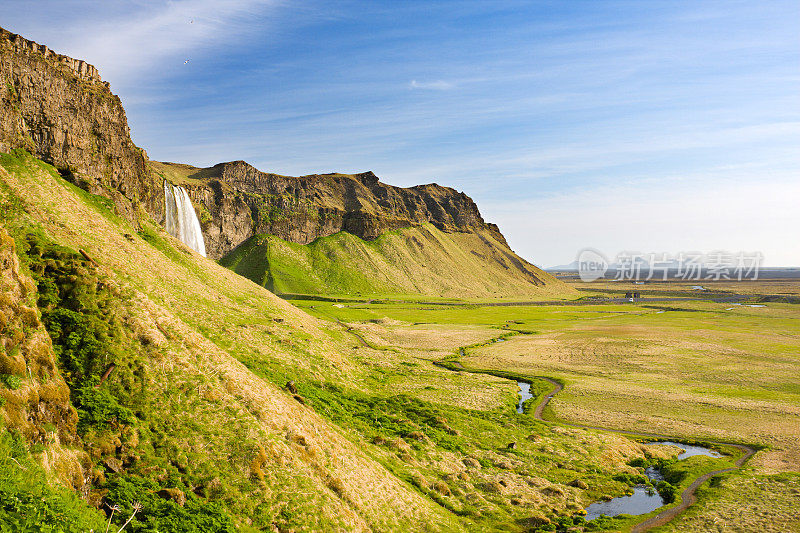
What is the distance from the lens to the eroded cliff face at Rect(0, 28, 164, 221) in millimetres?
69875

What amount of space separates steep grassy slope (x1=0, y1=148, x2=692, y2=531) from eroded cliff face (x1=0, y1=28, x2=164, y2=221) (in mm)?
17898

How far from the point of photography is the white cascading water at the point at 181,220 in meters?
123

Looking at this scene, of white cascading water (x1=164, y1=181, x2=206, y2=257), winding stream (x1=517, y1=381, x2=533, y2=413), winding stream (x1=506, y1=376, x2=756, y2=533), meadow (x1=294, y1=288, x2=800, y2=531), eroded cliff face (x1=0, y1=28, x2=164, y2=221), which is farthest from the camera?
white cascading water (x1=164, y1=181, x2=206, y2=257)

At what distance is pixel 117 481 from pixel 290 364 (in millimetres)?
31641

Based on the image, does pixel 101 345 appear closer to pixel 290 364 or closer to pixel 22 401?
pixel 22 401

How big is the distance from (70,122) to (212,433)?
8410 centimetres

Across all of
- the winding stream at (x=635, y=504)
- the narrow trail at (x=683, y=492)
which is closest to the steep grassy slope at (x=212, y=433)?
the winding stream at (x=635, y=504)

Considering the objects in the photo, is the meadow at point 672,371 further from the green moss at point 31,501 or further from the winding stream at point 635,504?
the green moss at point 31,501

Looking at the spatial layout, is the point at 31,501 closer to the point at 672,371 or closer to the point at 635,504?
the point at 635,504

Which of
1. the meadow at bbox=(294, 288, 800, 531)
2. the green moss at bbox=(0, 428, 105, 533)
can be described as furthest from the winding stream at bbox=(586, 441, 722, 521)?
the green moss at bbox=(0, 428, 105, 533)

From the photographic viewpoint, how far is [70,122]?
85.1m

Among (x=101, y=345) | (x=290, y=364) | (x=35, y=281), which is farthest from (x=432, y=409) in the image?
(x=35, y=281)

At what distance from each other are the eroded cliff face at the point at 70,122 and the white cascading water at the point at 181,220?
974 centimetres

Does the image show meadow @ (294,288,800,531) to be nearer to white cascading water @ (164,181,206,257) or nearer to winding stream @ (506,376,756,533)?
winding stream @ (506,376,756,533)
